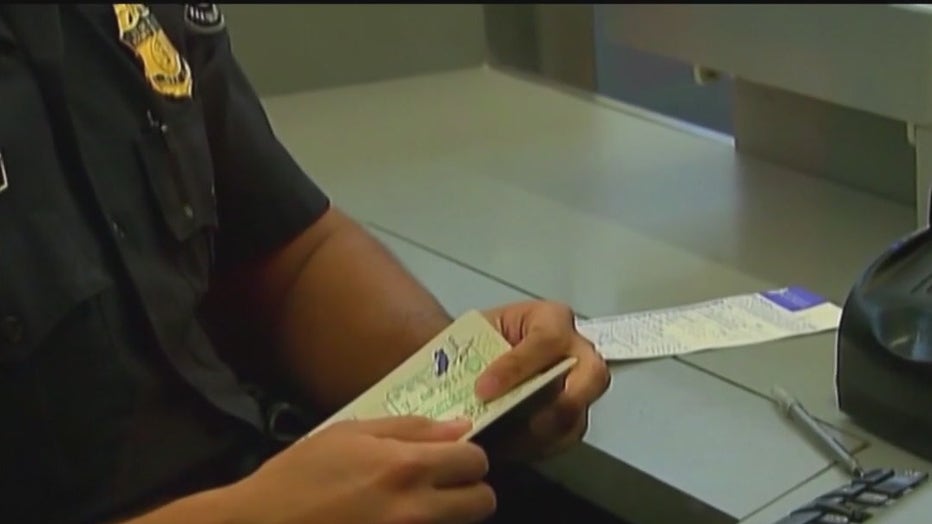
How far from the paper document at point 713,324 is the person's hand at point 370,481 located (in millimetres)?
263

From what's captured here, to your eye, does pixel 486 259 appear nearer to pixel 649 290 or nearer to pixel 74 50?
pixel 649 290

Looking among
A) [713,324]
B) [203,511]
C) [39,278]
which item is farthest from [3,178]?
[713,324]

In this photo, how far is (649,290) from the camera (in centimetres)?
126


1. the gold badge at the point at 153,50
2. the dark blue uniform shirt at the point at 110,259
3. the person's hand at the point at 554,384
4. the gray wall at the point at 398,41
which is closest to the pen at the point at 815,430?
the person's hand at the point at 554,384

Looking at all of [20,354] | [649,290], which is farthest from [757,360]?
[20,354]

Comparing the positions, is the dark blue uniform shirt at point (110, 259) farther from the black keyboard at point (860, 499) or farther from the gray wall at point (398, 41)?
the gray wall at point (398, 41)

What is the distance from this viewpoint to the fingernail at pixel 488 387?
38.1 inches

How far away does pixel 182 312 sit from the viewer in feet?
3.48

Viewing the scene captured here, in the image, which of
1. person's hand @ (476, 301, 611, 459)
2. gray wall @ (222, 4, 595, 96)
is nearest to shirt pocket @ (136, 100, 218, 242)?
person's hand @ (476, 301, 611, 459)

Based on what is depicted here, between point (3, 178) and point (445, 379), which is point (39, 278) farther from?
point (445, 379)

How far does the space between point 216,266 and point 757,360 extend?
0.42m

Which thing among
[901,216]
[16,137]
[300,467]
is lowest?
[901,216]

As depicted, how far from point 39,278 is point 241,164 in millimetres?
234

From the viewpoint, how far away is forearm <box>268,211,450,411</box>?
3.77 ft
